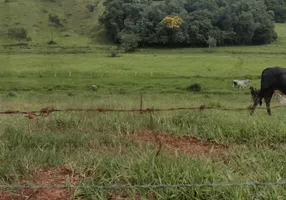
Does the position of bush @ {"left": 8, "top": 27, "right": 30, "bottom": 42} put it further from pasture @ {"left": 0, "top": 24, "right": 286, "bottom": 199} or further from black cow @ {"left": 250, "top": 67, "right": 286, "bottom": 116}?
pasture @ {"left": 0, "top": 24, "right": 286, "bottom": 199}

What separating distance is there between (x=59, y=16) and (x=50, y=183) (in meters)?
98.8

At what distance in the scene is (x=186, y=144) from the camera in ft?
23.1

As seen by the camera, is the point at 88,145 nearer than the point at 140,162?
No

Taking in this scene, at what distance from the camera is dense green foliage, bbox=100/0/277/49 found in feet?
263

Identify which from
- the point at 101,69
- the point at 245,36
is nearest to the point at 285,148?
the point at 101,69

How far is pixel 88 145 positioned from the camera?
21.8 ft

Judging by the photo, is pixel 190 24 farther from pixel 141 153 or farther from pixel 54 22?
pixel 141 153

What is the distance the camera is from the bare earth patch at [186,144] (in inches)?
254

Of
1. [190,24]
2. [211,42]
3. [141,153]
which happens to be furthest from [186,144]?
[190,24]

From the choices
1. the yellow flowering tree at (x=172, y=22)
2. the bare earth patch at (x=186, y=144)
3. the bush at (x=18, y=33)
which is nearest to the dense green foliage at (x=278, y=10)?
the yellow flowering tree at (x=172, y=22)

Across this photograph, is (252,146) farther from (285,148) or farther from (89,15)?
(89,15)

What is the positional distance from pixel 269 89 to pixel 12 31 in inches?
3089

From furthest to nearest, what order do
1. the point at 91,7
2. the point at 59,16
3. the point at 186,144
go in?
the point at 91,7 < the point at 59,16 < the point at 186,144

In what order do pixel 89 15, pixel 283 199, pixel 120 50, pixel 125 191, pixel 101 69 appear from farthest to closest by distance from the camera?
pixel 89 15, pixel 120 50, pixel 101 69, pixel 125 191, pixel 283 199
